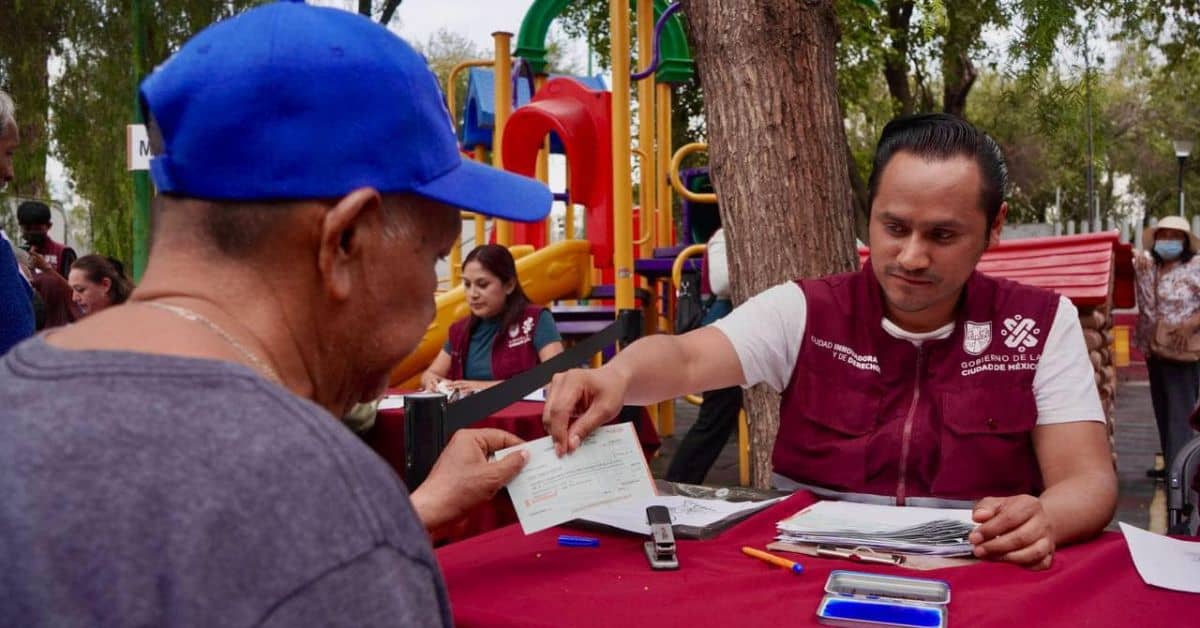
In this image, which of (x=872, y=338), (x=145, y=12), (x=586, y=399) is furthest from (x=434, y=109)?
(x=145, y=12)

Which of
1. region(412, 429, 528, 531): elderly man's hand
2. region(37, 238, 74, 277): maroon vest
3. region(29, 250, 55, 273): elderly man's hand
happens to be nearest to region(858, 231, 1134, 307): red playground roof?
region(412, 429, 528, 531): elderly man's hand

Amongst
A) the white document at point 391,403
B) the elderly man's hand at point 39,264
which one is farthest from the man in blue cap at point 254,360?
the elderly man's hand at point 39,264

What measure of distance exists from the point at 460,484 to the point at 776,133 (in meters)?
2.30

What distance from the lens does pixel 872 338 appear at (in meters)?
→ 2.43

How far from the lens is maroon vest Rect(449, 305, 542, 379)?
590 centimetres

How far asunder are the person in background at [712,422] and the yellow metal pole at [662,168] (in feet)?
10.6

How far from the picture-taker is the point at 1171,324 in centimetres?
703

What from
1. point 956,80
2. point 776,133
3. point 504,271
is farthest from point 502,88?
point 956,80

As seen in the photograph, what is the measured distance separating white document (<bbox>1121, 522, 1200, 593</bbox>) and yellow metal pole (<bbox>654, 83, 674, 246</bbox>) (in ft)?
25.3

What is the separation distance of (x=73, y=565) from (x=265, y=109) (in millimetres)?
412

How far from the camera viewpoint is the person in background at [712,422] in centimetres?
607

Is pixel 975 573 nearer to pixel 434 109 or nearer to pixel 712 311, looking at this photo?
pixel 434 109

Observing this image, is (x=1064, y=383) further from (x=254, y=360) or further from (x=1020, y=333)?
(x=254, y=360)

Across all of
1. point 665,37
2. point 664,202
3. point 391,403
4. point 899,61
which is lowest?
point 391,403
